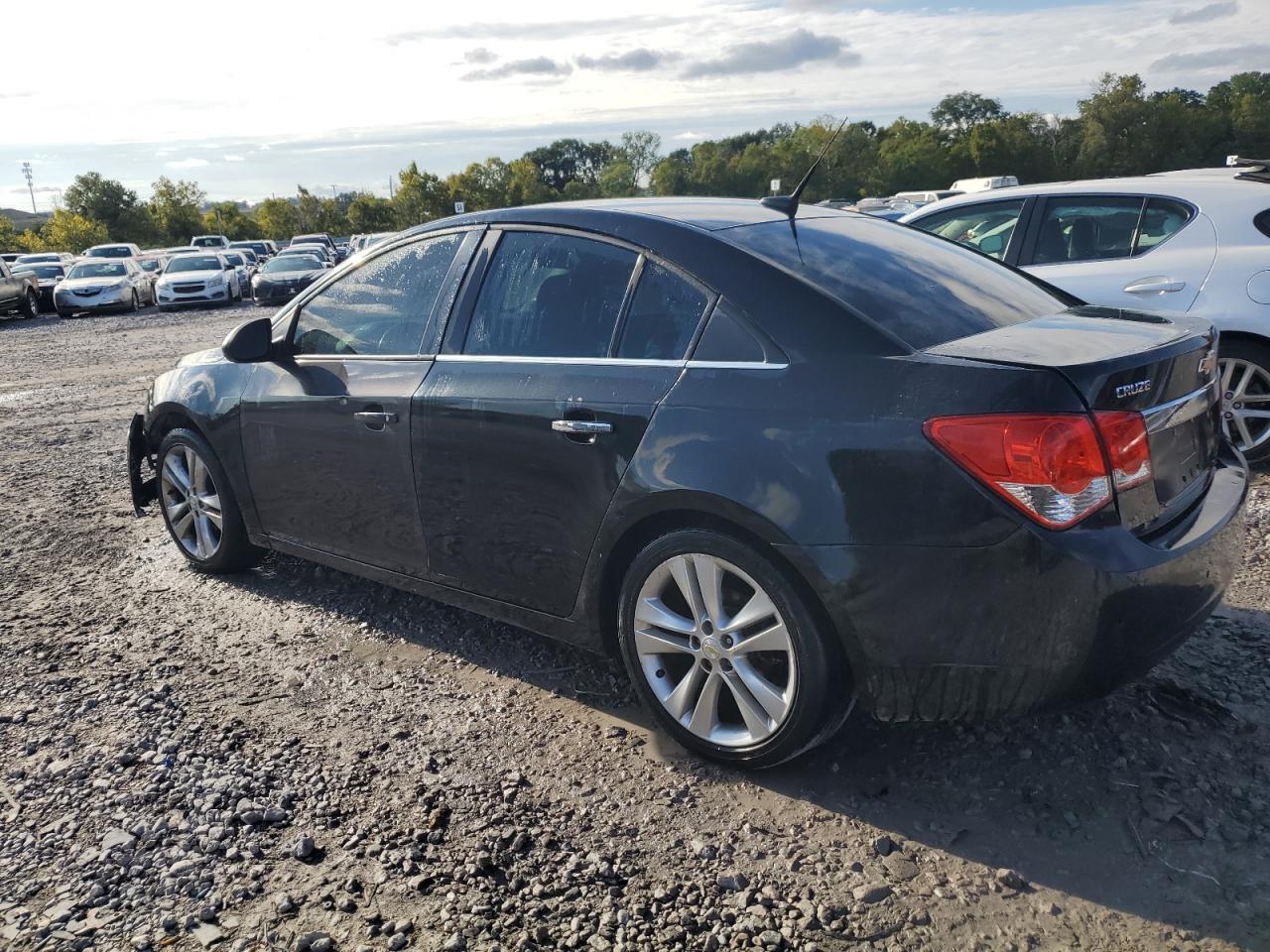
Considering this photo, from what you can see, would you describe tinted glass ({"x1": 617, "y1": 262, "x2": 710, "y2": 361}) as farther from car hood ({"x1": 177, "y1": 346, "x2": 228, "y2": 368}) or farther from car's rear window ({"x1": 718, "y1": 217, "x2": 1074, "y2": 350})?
car hood ({"x1": 177, "y1": 346, "x2": 228, "y2": 368})

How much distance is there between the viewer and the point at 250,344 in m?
4.44

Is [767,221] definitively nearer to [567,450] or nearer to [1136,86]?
[567,450]

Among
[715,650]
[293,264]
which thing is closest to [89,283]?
[293,264]

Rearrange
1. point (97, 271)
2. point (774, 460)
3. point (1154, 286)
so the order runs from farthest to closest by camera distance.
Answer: point (97, 271)
point (1154, 286)
point (774, 460)

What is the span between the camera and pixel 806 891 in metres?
2.62

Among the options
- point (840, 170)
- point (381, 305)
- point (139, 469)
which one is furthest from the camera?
point (840, 170)

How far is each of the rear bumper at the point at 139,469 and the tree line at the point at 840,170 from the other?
6768 centimetres

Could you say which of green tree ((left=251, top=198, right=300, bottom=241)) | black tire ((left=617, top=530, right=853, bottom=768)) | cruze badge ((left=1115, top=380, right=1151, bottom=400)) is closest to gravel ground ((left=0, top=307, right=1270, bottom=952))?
black tire ((left=617, top=530, right=853, bottom=768))

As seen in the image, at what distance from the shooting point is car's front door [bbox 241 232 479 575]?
393 centimetres

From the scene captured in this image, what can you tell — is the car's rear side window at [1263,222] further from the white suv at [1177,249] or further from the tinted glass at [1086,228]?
the tinted glass at [1086,228]

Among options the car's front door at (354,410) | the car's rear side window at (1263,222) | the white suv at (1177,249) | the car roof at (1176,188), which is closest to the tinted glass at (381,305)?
the car's front door at (354,410)

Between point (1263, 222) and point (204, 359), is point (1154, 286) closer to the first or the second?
point (1263, 222)

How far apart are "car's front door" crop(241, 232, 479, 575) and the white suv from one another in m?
3.21

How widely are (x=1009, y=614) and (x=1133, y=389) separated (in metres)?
0.68
